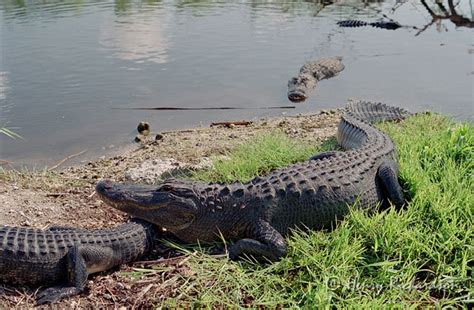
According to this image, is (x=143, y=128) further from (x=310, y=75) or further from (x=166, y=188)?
(x=166, y=188)

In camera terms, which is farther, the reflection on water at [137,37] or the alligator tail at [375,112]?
the reflection on water at [137,37]

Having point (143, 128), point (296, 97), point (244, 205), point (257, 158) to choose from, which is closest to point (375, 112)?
point (257, 158)

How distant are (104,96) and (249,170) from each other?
5.31m

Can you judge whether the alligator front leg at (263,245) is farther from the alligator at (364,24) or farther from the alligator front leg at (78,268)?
the alligator at (364,24)

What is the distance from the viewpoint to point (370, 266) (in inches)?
126

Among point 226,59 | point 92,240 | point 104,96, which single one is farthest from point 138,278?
point 226,59

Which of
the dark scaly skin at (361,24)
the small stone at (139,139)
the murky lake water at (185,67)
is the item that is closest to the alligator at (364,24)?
the dark scaly skin at (361,24)

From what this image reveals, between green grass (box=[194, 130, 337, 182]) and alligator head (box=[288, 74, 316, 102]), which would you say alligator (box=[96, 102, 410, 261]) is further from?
alligator head (box=[288, 74, 316, 102])

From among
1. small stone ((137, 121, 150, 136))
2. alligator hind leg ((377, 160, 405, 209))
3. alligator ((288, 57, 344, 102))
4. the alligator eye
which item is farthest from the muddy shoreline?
alligator hind leg ((377, 160, 405, 209))

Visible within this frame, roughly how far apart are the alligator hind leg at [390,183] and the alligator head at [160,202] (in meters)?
1.53

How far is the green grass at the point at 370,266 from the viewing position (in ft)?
9.77

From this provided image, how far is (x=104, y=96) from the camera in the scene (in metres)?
9.42

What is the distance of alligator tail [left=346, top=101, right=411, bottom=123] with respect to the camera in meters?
6.47

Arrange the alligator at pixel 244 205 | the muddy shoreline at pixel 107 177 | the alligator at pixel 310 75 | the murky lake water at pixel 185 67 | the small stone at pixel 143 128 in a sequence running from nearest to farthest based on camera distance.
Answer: the muddy shoreline at pixel 107 177 → the alligator at pixel 244 205 → the small stone at pixel 143 128 → the murky lake water at pixel 185 67 → the alligator at pixel 310 75
